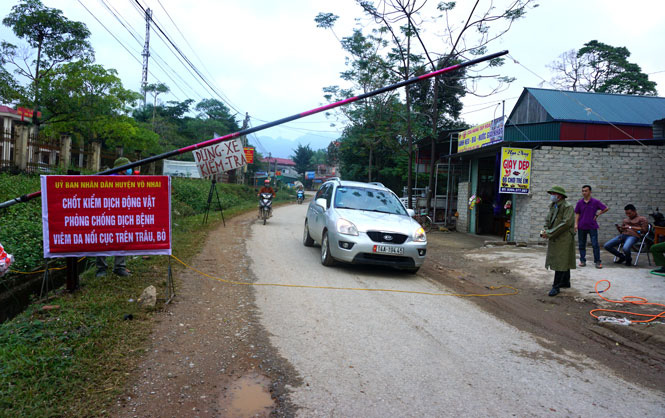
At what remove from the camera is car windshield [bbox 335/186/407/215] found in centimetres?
880

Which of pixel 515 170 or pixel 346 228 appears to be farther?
pixel 515 170

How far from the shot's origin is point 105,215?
17.6 ft

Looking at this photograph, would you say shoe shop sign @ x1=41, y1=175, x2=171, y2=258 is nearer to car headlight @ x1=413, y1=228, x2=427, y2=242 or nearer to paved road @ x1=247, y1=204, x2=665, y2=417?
paved road @ x1=247, y1=204, x2=665, y2=417

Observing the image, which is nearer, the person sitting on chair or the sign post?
the person sitting on chair

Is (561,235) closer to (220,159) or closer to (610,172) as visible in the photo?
(610,172)

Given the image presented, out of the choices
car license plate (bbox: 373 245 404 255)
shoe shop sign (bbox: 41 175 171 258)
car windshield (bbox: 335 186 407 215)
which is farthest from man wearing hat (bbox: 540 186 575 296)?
shoe shop sign (bbox: 41 175 171 258)

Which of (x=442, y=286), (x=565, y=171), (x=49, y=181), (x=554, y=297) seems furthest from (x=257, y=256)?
(x=565, y=171)

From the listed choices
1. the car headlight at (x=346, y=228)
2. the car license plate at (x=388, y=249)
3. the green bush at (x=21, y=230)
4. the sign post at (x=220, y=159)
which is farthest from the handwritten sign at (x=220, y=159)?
the car license plate at (x=388, y=249)

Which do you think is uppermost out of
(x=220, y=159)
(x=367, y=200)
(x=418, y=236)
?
(x=220, y=159)

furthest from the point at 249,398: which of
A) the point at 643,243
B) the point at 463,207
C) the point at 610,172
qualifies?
the point at 463,207

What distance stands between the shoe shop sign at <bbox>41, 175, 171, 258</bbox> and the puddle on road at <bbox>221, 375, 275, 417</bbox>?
2.75 meters

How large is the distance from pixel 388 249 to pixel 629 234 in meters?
5.61

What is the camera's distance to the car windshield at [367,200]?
28.9 ft

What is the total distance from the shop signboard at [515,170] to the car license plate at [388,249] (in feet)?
22.9
